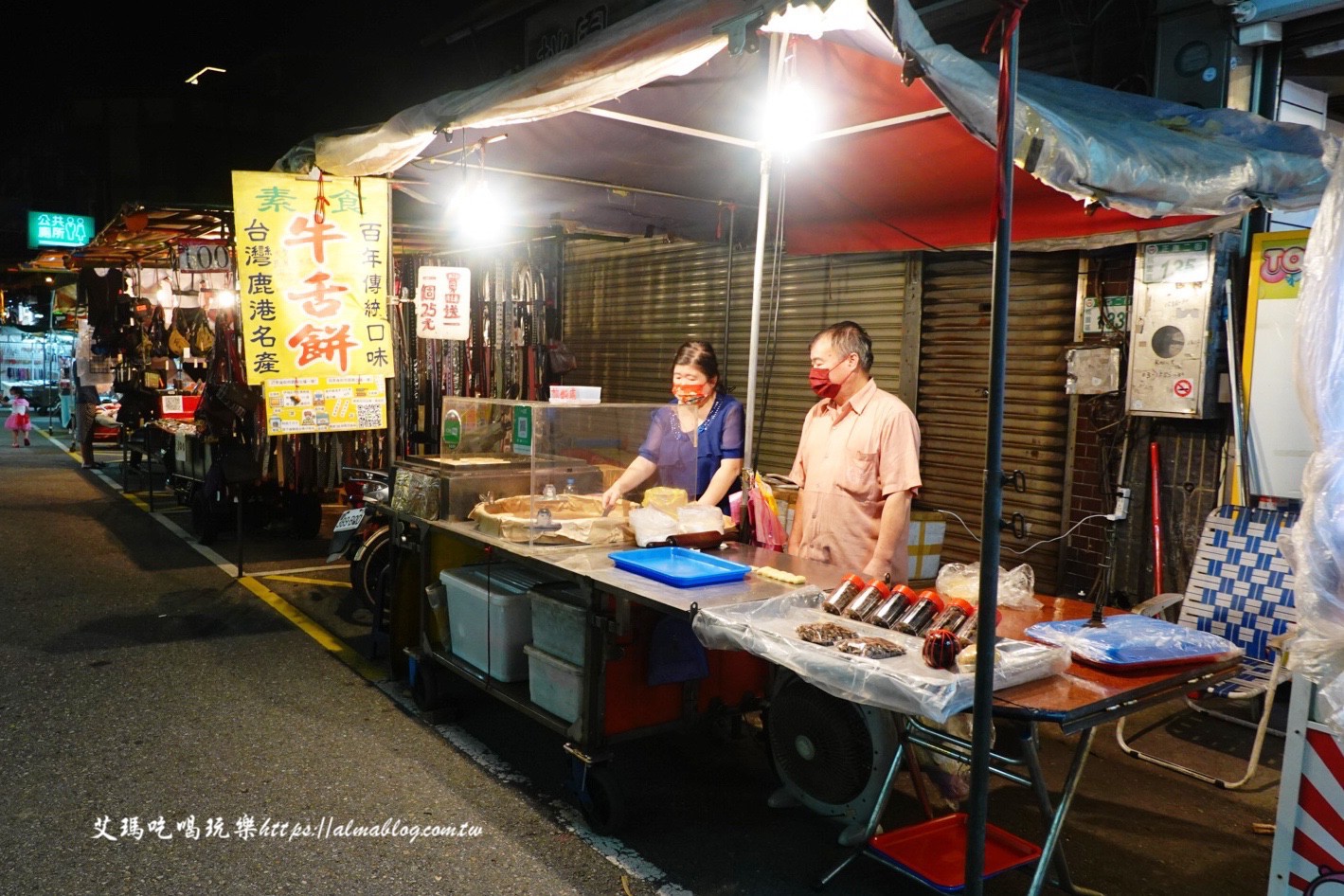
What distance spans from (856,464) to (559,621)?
1729 millimetres

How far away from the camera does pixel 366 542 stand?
24.0 feet

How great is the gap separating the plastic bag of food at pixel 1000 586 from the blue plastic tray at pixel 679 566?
912 mm

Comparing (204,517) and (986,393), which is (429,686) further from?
(204,517)

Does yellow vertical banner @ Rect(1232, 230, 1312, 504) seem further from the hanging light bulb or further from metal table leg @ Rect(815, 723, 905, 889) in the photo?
the hanging light bulb

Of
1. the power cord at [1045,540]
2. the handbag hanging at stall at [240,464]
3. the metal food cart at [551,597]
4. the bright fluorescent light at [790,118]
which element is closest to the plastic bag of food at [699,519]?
the metal food cart at [551,597]

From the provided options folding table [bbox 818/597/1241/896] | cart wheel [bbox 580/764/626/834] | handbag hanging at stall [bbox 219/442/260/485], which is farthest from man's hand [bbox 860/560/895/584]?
handbag hanging at stall [bbox 219/442/260/485]

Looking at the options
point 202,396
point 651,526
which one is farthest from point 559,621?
point 202,396

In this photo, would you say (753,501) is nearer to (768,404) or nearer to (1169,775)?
(1169,775)

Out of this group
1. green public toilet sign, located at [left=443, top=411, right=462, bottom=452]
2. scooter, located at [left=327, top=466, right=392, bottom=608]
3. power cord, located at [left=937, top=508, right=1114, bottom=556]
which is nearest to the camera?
green public toilet sign, located at [left=443, top=411, right=462, bottom=452]

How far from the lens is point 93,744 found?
194 inches

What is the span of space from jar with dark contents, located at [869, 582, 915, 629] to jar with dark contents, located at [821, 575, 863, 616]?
14 cm

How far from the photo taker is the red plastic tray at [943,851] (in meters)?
3.37

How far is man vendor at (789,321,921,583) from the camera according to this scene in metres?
4.54

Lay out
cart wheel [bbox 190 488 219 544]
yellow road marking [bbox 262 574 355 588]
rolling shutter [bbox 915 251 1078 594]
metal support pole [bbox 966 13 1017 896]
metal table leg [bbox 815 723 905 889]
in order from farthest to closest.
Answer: cart wheel [bbox 190 488 219 544] → yellow road marking [bbox 262 574 355 588] → rolling shutter [bbox 915 251 1078 594] → metal table leg [bbox 815 723 905 889] → metal support pole [bbox 966 13 1017 896]
